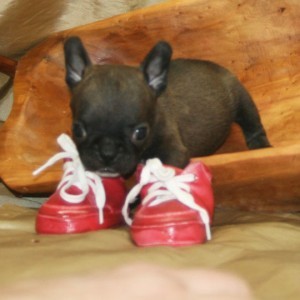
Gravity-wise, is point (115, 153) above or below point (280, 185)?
above

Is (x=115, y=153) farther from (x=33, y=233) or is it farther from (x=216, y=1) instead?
(x=216, y=1)

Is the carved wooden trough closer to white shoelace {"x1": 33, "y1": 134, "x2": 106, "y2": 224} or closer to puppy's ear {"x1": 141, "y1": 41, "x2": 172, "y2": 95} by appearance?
white shoelace {"x1": 33, "y1": 134, "x2": 106, "y2": 224}

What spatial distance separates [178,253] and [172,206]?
0.17 metres

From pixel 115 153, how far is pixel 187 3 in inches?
27.7

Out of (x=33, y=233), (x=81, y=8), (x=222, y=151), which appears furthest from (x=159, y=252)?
(x=81, y=8)

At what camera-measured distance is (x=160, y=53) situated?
1539 mm

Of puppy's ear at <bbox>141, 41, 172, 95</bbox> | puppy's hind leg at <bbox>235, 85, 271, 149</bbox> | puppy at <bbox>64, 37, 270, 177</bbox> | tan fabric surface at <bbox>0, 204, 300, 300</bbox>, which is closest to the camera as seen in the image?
tan fabric surface at <bbox>0, 204, 300, 300</bbox>

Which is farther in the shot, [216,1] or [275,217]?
[216,1]

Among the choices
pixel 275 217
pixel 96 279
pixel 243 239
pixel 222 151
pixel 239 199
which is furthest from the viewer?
pixel 222 151

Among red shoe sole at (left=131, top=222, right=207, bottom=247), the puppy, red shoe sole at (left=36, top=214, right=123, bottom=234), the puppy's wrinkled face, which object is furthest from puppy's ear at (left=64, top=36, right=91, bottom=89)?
red shoe sole at (left=131, top=222, right=207, bottom=247)

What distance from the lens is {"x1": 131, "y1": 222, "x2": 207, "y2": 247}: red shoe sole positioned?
1.29 m

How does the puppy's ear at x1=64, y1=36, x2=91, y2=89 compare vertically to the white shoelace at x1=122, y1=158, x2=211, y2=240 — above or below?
above

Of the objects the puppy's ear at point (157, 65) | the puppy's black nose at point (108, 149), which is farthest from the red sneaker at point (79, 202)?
the puppy's ear at point (157, 65)

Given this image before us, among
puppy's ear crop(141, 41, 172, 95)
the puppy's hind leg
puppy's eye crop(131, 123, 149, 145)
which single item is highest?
puppy's ear crop(141, 41, 172, 95)
